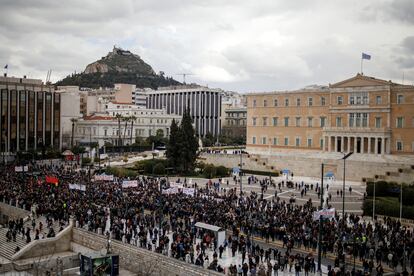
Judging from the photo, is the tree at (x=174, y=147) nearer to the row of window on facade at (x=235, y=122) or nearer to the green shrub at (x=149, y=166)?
the green shrub at (x=149, y=166)

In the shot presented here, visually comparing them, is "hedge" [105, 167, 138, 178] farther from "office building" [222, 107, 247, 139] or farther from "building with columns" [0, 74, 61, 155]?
"office building" [222, 107, 247, 139]

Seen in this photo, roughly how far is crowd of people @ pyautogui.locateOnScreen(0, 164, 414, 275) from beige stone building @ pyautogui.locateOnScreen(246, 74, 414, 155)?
2680 cm

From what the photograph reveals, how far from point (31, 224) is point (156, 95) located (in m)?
132

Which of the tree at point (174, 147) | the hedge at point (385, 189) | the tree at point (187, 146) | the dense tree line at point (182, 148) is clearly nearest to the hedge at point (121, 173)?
the tree at point (174, 147)

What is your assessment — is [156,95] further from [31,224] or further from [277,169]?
[31,224]

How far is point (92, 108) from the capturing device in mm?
132625

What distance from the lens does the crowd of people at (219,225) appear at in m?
25.1

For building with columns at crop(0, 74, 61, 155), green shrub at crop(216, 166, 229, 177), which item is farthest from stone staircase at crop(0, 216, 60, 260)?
building with columns at crop(0, 74, 61, 155)

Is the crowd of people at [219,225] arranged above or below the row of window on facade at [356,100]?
below

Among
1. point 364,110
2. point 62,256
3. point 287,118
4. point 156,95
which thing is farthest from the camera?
point 156,95

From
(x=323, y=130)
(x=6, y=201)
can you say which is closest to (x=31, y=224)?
(x=6, y=201)

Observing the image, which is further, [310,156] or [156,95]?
[156,95]

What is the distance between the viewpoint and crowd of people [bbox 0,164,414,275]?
25.1 m

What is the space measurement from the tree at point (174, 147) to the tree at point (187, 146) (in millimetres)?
472
